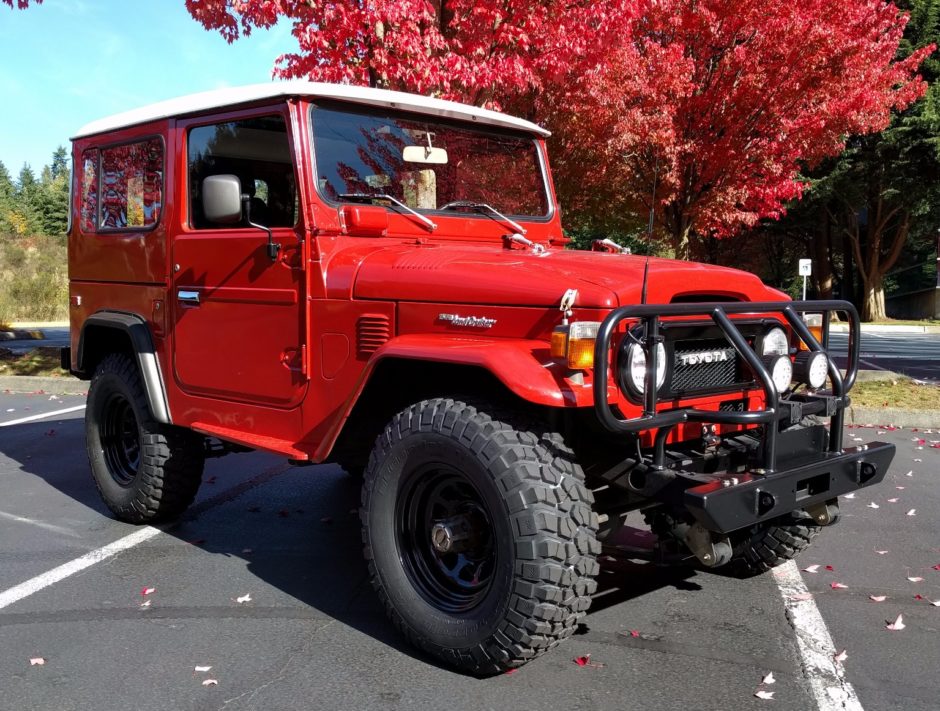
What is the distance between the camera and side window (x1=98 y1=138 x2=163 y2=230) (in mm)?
4418

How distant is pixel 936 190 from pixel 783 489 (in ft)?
86.9

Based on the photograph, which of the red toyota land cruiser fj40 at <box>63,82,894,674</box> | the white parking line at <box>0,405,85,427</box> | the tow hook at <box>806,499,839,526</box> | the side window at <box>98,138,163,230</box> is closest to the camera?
the red toyota land cruiser fj40 at <box>63,82,894,674</box>

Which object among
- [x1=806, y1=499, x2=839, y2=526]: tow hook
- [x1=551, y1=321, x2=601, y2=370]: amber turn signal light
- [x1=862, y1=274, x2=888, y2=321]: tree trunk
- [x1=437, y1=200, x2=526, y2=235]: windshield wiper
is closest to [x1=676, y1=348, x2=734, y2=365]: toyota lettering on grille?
[x1=551, y1=321, x2=601, y2=370]: amber turn signal light

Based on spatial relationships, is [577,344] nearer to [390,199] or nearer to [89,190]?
[390,199]

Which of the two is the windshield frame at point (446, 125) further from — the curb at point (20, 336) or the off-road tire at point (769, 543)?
the curb at point (20, 336)

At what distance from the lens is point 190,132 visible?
4.20 m

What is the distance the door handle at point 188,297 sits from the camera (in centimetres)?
417

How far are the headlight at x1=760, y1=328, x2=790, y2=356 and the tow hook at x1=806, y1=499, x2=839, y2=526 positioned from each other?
637 millimetres

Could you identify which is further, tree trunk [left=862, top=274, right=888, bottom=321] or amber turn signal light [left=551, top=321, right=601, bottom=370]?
tree trunk [left=862, top=274, right=888, bottom=321]

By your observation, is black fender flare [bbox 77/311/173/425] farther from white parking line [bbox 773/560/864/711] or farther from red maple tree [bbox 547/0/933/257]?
red maple tree [bbox 547/0/933/257]

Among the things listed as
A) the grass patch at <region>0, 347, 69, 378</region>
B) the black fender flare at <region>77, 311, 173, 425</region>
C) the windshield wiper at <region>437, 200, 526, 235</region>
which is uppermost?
the windshield wiper at <region>437, 200, 526, 235</region>

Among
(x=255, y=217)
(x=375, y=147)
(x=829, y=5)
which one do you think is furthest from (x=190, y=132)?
(x=829, y=5)

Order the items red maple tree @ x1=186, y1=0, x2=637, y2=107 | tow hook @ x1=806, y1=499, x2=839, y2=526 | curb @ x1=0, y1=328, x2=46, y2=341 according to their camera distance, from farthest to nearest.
→ curb @ x1=0, y1=328, x2=46, y2=341 < red maple tree @ x1=186, y1=0, x2=637, y2=107 < tow hook @ x1=806, y1=499, x2=839, y2=526

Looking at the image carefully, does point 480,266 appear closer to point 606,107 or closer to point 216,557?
point 216,557
